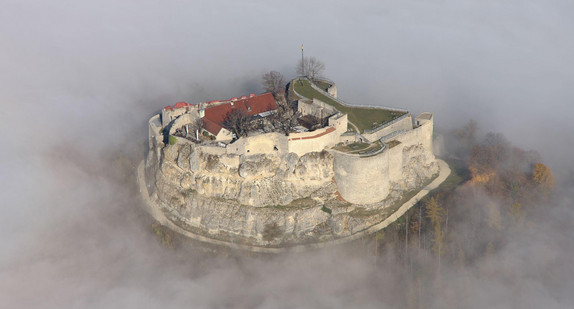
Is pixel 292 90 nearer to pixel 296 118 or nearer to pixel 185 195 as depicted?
pixel 296 118

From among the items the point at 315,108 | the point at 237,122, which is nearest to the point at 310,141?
the point at 315,108

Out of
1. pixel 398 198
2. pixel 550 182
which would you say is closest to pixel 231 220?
pixel 398 198

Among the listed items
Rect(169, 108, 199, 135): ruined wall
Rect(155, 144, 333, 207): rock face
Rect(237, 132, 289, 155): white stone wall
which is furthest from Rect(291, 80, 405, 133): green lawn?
Rect(169, 108, 199, 135): ruined wall

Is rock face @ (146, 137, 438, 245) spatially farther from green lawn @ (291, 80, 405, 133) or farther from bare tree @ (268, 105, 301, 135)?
green lawn @ (291, 80, 405, 133)

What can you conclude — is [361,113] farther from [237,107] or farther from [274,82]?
[237,107]

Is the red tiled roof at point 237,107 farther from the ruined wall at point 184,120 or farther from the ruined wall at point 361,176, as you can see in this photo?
the ruined wall at point 361,176

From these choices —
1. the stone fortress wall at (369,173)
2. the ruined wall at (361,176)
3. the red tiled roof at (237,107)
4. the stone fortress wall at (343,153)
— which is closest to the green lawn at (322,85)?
the red tiled roof at (237,107)
